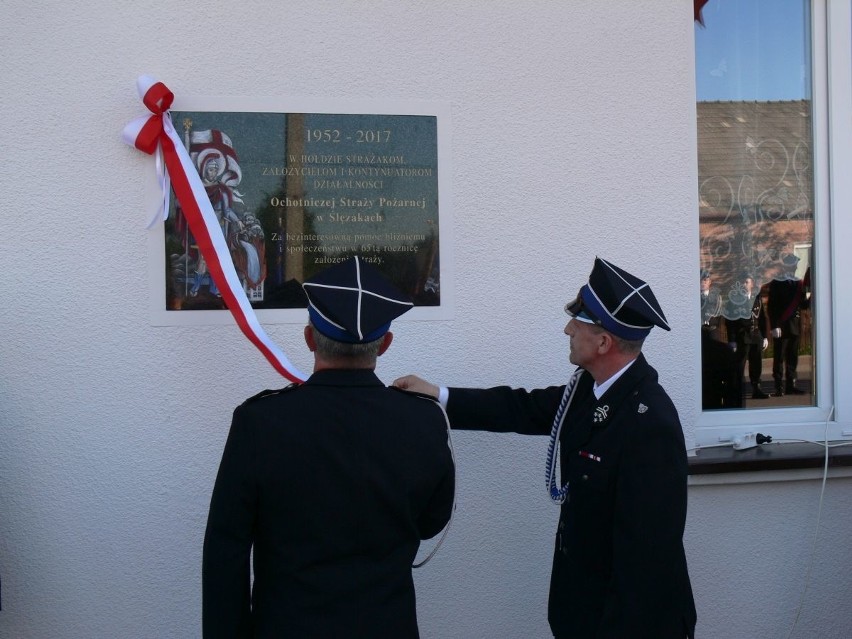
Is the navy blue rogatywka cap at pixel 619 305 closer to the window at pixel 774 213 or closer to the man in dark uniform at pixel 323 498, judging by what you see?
the man in dark uniform at pixel 323 498

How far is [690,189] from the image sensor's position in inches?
119

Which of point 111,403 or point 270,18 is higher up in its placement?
point 270,18

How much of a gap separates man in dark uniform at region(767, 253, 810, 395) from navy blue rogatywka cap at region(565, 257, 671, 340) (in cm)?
140

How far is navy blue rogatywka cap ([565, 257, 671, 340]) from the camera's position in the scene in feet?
6.95

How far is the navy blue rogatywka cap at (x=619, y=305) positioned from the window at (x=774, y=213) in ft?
3.96

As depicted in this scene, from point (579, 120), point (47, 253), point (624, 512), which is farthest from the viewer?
point (579, 120)

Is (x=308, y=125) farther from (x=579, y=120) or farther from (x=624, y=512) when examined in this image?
(x=624, y=512)

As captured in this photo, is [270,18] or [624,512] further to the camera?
[270,18]

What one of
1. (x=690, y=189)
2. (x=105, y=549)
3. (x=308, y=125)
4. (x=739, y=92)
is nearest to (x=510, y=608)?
(x=105, y=549)

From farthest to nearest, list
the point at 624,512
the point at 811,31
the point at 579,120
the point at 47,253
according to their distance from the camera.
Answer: the point at 811,31
the point at 579,120
the point at 47,253
the point at 624,512

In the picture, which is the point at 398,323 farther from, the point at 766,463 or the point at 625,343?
the point at 766,463

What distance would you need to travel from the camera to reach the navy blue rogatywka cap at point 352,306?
1.74 meters

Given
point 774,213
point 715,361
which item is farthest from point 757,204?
point 715,361

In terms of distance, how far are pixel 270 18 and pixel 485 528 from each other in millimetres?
2042
